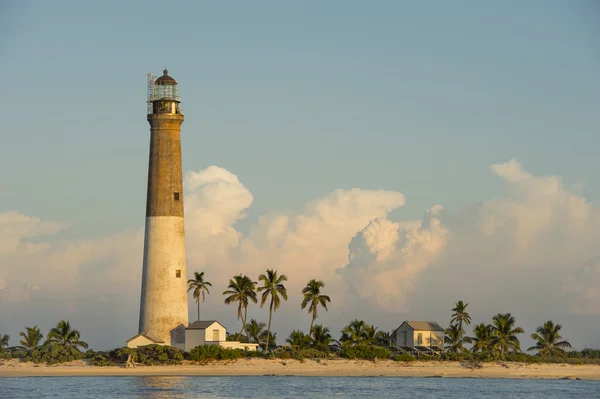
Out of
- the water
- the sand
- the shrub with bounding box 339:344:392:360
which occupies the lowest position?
the water

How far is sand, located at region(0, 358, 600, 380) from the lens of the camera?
8019 centimetres

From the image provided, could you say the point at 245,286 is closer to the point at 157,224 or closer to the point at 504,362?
the point at 157,224

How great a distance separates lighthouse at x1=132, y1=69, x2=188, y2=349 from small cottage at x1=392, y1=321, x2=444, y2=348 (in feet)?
80.1

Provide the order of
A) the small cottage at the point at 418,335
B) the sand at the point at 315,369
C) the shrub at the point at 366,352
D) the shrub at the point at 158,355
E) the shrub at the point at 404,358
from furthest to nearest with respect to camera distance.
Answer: the small cottage at the point at 418,335 → the shrub at the point at 366,352 → the shrub at the point at 404,358 → the sand at the point at 315,369 → the shrub at the point at 158,355

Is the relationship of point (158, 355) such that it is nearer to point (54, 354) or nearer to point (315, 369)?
point (54, 354)

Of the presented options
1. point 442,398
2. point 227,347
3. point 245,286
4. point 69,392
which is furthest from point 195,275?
point 442,398

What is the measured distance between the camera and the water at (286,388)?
220 feet

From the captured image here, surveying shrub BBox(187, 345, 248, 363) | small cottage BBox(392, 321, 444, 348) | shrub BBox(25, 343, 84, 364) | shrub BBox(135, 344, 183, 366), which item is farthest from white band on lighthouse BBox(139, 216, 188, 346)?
small cottage BBox(392, 321, 444, 348)

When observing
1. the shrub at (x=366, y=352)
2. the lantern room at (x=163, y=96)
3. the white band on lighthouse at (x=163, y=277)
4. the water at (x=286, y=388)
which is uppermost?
the lantern room at (x=163, y=96)

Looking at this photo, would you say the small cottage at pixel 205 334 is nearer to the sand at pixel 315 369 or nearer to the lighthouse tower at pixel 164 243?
the lighthouse tower at pixel 164 243

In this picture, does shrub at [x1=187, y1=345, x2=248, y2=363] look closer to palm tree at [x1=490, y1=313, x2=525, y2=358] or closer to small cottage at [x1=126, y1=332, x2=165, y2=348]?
small cottage at [x1=126, y1=332, x2=165, y2=348]

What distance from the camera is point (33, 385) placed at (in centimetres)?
7581

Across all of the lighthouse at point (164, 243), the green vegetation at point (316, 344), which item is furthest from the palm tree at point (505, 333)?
the lighthouse at point (164, 243)

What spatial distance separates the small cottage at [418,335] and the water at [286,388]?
823 cm
